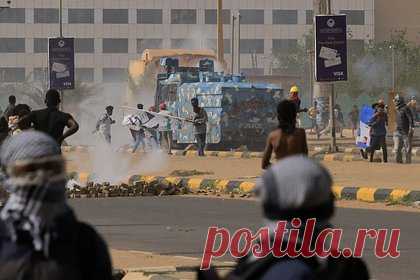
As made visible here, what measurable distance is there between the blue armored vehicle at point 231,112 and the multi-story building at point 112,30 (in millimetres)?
60616

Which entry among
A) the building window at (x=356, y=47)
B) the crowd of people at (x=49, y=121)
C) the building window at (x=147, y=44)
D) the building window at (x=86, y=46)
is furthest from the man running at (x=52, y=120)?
the building window at (x=86, y=46)

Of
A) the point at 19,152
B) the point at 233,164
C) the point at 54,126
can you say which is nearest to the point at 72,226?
the point at 19,152

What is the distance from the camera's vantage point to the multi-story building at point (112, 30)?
99812 mm

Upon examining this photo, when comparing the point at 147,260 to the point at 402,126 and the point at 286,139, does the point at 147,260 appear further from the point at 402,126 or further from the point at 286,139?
the point at 402,126

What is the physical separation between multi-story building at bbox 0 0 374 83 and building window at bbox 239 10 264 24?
0.08 meters

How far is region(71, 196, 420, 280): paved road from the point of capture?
40.7 ft

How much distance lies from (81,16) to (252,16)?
13.3 metres

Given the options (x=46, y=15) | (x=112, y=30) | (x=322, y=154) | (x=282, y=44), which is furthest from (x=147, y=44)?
(x=322, y=154)

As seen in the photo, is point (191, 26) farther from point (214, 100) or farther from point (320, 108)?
point (214, 100)

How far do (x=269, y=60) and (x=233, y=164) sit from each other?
7377cm

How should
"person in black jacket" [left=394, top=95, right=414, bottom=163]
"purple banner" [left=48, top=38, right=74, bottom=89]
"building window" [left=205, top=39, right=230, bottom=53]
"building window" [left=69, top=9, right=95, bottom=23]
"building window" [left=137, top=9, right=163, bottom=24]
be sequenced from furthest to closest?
"building window" [left=137, top=9, right=163, bottom=24]
"building window" [left=69, top=9, right=95, bottom=23]
"building window" [left=205, top=39, right=230, bottom=53]
"purple banner" [left=48, top=38, right=74, bottom=89]
"person in black jacket" [left=394, top=95, right=414, bottom=163]

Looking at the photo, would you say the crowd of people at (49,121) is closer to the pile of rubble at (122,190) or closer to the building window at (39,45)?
the pile of rubble at (122,190)

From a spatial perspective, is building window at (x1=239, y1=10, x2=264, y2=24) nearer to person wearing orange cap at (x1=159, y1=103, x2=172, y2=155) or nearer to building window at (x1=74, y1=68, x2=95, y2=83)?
building window at (x1=74, y1=68, x2=95, y2=83)

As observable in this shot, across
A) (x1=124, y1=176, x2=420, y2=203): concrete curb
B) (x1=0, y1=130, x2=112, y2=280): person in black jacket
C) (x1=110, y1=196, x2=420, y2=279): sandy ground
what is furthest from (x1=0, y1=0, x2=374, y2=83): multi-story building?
(x1=0, y1=130, x2=112, y2=280): person in black jacket
